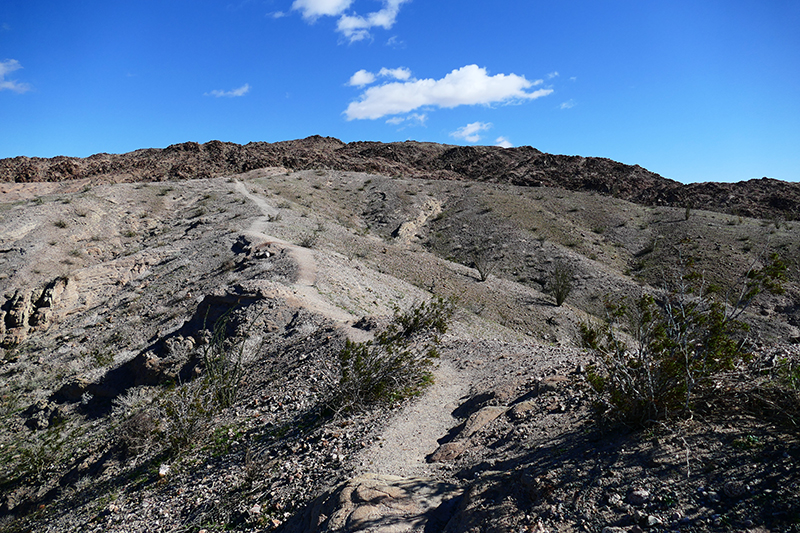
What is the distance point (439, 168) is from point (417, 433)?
158 ft

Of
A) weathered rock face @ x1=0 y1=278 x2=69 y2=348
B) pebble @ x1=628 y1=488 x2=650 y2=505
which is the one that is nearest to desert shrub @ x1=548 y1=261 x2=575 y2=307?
pebble @ x1=628 y1=488 x2=650 y2=505

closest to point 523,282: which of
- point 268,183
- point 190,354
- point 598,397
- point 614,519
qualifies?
point 190,354

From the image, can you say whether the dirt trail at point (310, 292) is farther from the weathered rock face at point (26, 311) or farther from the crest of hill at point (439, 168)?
the crest of hill at point (439, 168)

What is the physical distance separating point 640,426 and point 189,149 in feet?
165

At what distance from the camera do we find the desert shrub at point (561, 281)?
14898mm

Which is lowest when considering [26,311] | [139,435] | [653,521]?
[139,435]

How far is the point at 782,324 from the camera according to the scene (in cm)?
1354

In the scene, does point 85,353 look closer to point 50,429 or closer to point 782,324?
point 50,429

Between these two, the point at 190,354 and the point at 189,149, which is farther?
the point at 189,149

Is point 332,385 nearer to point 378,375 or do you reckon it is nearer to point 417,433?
Result: point 378,375

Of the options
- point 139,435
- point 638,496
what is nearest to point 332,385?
point 139,435

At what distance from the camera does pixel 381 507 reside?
10.1ft

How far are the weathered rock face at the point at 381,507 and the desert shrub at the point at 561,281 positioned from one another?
1266 centimetres

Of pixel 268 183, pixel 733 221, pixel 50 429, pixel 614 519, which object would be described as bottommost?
pixel 50 429
